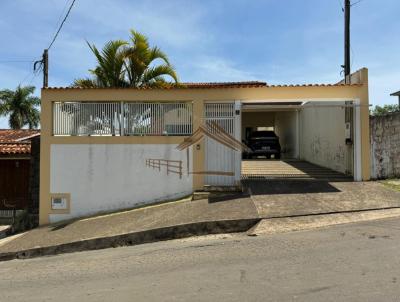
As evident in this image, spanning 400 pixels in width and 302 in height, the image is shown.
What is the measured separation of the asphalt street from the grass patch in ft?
11.5

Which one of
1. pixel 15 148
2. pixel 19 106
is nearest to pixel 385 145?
pixel 15 148

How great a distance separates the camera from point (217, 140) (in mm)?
13273

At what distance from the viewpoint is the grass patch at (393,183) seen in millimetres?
12352

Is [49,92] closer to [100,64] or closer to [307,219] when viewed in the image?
[100,64]

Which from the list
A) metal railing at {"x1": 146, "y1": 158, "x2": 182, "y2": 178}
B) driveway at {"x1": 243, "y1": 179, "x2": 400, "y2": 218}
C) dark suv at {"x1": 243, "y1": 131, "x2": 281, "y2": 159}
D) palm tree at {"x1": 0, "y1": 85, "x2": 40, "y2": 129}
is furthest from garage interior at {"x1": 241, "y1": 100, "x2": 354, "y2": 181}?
palm tree at {"x1": 0, "y1": 85, "x2": 40, "y2": 129}

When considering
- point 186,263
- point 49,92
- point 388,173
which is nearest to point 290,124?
point 388,173

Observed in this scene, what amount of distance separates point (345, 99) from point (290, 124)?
978cm

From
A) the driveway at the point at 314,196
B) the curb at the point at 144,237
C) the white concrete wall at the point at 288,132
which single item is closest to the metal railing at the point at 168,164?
the driveway at the point at 314,196

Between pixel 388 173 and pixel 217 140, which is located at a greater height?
pixel 217 140

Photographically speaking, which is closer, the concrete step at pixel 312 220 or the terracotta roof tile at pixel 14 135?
the concrete step at pixel 312 220

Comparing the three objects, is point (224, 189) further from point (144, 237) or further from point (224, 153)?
point (144, 237)

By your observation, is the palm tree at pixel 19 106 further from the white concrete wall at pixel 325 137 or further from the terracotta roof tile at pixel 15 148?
the white concrete wall at pixel 325 137

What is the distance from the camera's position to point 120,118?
44.1 ft

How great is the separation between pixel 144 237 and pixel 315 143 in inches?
411
